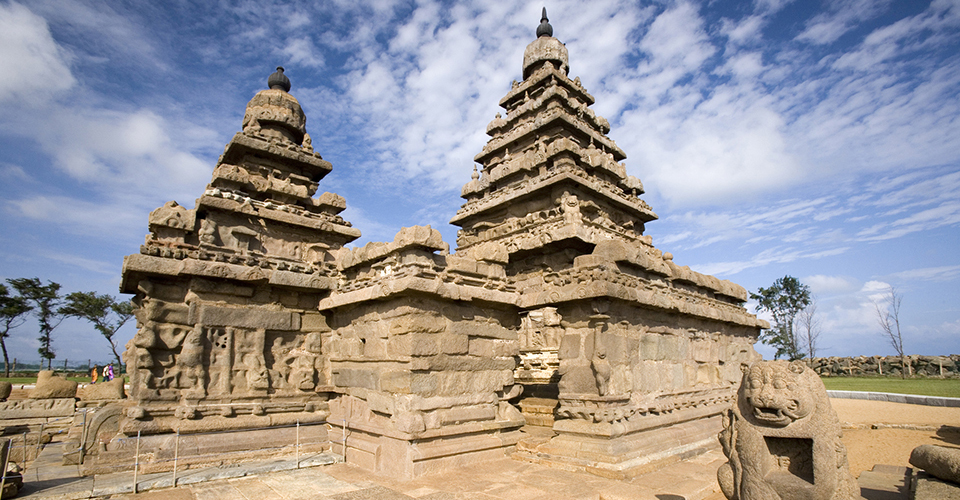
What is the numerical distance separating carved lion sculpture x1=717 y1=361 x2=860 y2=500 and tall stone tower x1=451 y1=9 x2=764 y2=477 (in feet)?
7.94

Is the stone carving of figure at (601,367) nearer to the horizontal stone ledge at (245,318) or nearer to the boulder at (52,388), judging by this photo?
the horizontal stone ledge at (245,318)

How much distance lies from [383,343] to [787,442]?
4890 mm

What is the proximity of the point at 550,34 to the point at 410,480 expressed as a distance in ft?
49.3

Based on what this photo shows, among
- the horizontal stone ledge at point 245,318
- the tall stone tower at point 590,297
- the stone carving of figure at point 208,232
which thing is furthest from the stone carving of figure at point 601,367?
the stone carving of figure at point 208,232

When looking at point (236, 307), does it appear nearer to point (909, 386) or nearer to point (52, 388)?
point (52, 388)

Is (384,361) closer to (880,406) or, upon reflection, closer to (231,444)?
(231,444)

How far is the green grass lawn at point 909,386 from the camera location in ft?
60.1

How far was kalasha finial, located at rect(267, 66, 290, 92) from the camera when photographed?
11734mm

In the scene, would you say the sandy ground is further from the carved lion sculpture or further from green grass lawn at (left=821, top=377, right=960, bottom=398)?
the carved lion sculpture

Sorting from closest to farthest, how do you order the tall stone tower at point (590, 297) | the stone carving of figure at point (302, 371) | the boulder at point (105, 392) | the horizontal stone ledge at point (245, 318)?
the tall stone tower at point (590, 297) < the horizontal stone ledge at point (245, 318) < the stone carving of figure at point (302, 371) < the boulder at point (105, 392)

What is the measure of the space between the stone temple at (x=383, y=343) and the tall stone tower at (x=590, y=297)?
5 cm

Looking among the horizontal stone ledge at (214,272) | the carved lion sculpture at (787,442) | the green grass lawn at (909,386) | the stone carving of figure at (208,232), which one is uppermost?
the stone carving of figure at (208,232)

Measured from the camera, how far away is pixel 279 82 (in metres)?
11.8

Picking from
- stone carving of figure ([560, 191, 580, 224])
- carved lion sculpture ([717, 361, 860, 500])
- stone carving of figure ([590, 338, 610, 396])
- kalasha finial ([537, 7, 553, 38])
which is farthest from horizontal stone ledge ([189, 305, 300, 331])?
kalasha finial ([537, 7, 553, 38])
